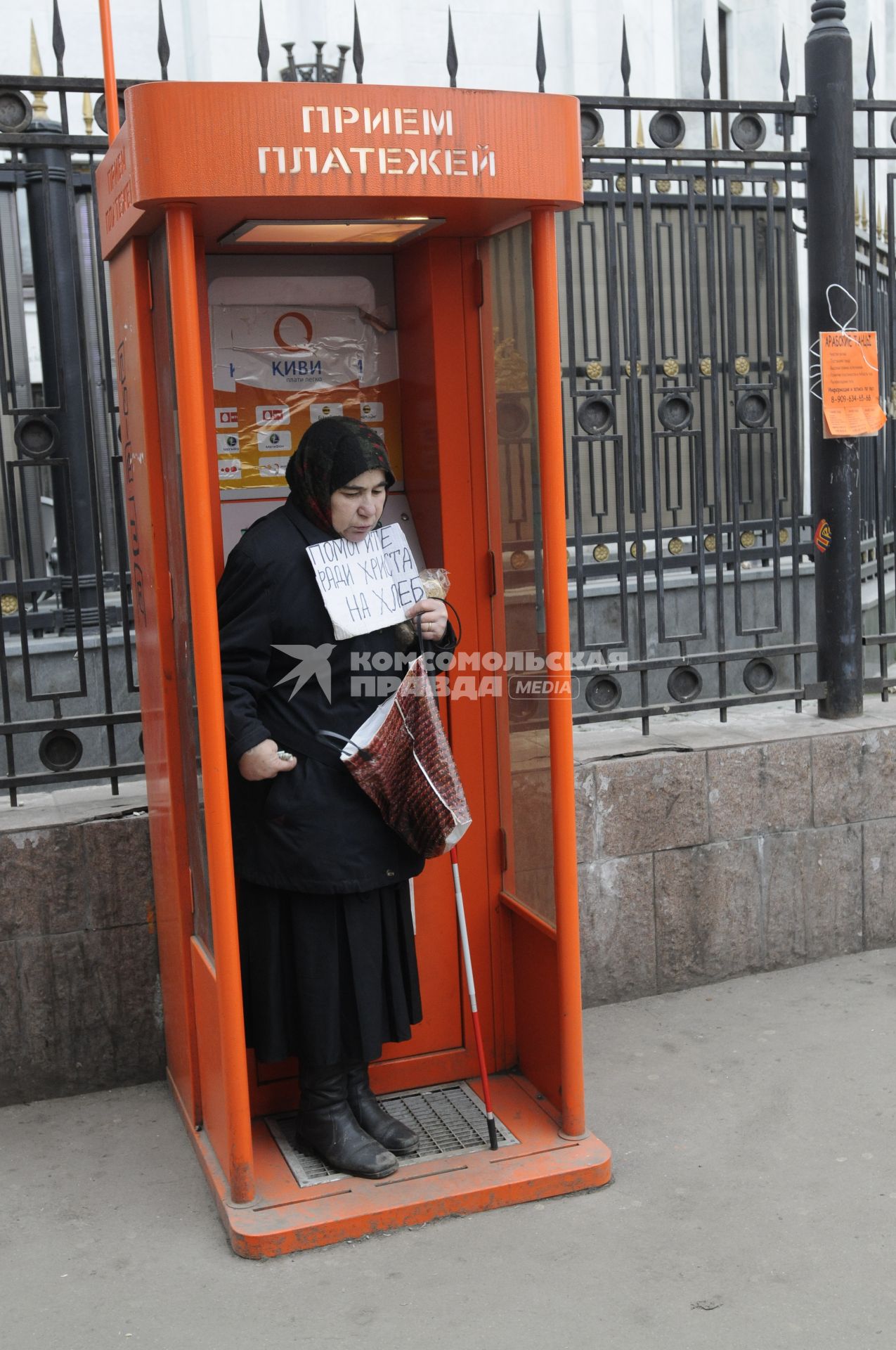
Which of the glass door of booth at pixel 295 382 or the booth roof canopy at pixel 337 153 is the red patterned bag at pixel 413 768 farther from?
the booth roof canopy at pixel 337 153

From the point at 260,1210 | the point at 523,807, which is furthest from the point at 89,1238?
the point at 523,807

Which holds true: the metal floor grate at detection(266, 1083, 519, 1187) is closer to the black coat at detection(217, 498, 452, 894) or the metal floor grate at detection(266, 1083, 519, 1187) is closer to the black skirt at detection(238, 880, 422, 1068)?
the black skirt at detection(238, 880, 422, 1068)

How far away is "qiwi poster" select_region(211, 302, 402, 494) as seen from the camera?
360 centimetres

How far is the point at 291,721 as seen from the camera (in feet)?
11.0

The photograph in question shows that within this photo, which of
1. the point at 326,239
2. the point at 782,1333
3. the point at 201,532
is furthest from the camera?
the point at 326,239

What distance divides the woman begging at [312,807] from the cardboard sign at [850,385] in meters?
2.18

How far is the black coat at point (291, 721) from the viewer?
3303mm

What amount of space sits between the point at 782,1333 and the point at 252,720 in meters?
1.75

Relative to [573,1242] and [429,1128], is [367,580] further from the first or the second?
[573,1242]

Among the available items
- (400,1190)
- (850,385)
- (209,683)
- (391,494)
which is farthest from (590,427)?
(400,1190)

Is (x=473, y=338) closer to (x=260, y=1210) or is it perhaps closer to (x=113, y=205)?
(x=113, y=205)

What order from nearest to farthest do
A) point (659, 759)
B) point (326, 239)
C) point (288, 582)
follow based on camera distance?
1. point (288, 582)
2. point (326, 239)
3. point (659, 759)

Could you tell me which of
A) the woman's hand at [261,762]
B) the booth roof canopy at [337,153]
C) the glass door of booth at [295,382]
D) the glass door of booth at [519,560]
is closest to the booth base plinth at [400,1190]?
the glass door of booth at [295,382]

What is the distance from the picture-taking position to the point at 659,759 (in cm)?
458
